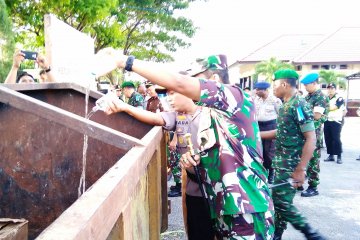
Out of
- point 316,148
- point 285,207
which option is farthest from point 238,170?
point 316,148

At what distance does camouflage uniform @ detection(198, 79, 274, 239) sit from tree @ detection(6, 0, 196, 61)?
9.32 m

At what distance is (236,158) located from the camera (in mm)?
2045

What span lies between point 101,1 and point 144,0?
561cm

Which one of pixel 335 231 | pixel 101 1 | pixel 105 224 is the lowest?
pixel 335 231

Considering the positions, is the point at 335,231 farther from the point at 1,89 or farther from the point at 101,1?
the point at 101,1

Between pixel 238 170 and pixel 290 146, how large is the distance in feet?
6.40

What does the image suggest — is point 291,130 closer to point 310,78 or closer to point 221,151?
point 221,151

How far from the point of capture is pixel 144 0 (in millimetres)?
15883

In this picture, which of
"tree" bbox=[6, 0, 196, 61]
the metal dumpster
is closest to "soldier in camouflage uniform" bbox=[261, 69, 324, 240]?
the metal dumpster

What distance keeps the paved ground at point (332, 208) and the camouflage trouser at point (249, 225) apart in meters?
2.17

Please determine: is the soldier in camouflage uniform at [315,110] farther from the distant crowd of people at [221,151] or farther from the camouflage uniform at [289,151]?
the distant crowd of people at [221,151]

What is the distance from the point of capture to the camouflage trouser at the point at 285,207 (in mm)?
3500

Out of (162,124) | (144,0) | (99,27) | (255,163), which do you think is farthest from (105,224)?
(144,0)

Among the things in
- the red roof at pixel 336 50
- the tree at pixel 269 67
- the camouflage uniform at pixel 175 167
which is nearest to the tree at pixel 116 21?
the camouflage uniform at pixel 175 167
